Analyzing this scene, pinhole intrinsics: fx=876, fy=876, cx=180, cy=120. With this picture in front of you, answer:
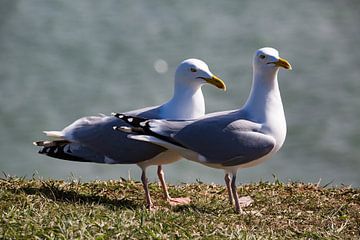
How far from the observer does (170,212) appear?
5578 millimetres

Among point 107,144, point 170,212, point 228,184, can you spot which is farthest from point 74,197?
point 228,184

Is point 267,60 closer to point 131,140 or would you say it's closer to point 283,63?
point 283,63

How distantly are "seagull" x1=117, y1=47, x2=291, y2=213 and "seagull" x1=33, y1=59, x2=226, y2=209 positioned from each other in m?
0.16

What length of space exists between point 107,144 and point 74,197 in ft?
1.40

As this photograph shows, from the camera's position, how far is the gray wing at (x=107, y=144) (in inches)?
232

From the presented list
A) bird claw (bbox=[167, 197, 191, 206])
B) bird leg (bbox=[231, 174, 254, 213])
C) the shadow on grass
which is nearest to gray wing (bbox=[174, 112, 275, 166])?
bird leg (bbox=[231, 174, 254, 213])

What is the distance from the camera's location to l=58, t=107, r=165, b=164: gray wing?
589 cm

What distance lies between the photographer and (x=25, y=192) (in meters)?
5.95

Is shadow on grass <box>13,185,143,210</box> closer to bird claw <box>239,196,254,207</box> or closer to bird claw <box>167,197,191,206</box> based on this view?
bird claw <box>167,197,191,206</box>

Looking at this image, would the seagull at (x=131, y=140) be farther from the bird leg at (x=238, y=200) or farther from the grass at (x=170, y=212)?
the bird leg at (x=238, y=200)

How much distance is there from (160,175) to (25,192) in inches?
37.8

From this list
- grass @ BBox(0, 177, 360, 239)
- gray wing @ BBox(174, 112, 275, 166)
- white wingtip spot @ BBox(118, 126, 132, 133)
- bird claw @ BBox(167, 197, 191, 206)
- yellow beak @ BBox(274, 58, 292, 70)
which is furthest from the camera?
bird claw @ BBox(167, 197, 191, 206)

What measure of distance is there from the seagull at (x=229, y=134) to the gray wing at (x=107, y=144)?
12 cm

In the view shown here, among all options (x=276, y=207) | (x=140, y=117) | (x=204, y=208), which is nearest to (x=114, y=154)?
(x=140, y=117)
